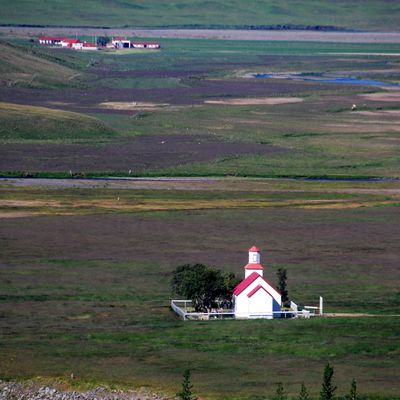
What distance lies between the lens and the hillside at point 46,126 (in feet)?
345

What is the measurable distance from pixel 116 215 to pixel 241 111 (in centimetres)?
6022

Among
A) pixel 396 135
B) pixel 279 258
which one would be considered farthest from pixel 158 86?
pixel 279 258

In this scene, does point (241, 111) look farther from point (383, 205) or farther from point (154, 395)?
point (154, 395)

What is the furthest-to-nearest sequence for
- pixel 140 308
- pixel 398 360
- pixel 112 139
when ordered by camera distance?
pixel 112 139
pixel 140 308
pixel 398 360

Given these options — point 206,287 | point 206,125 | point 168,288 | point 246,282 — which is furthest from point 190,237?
point 206,125

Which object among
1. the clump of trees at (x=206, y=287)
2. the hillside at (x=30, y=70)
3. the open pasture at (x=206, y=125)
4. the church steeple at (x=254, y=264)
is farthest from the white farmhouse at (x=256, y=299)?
the hillside at (x=30, y=70)

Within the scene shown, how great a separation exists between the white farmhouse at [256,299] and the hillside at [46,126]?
5921 centimetres

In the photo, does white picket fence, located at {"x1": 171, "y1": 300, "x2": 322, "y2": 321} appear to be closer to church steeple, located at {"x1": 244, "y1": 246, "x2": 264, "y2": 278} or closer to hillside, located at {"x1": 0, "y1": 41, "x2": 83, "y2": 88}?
church steeple, located at {"x1": 244, "y1": 246, "x2": 264, "y2": 278}

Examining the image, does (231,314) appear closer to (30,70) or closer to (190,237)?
(190,237)

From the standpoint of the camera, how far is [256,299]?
152 ft

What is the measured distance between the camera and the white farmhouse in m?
46.1

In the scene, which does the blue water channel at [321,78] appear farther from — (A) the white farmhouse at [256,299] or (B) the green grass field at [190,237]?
(A) the white farmhouse at [256,299]

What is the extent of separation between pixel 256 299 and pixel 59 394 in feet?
37.0

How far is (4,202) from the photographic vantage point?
71875mm
